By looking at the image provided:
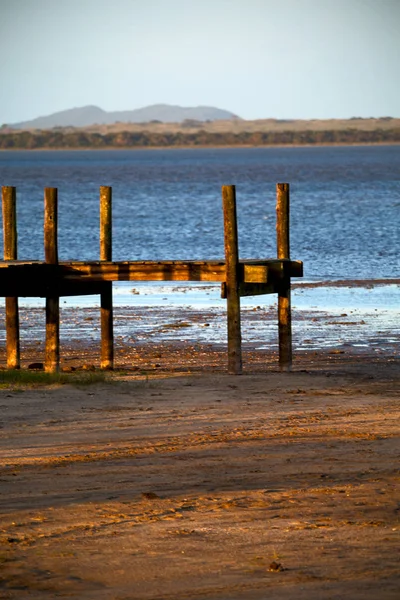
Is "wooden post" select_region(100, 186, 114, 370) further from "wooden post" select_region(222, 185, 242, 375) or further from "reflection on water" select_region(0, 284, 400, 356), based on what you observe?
"reflection on water" select_region(0, 284, 400, 356)

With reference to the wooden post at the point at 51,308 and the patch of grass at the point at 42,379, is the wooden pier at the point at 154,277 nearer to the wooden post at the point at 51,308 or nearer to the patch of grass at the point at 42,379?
the wooden post at the point at 51,308

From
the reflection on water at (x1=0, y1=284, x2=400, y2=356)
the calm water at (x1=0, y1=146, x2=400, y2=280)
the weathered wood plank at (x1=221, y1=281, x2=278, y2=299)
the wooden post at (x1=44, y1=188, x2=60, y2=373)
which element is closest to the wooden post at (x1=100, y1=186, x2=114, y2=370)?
the wooden post at (x1=44, y1=188, x2=60, y2=373)

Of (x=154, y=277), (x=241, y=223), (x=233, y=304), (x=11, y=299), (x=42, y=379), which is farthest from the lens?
(x=241, y=223)

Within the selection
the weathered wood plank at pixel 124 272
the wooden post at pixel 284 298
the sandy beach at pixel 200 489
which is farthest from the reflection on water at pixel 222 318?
the sandy beach at pixel 200 489

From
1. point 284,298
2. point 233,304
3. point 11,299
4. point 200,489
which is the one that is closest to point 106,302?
point 11,299

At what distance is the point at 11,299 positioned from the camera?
54.2 feet

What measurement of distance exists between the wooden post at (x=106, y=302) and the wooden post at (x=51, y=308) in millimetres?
750

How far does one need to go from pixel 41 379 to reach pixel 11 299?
2.61m

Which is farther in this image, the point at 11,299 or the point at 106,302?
the point at 106,302

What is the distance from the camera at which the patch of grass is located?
14.0 metres

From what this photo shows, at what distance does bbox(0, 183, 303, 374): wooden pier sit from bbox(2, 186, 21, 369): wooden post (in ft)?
0.04

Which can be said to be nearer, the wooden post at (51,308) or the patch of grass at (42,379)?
the patch of grass at (42,379)

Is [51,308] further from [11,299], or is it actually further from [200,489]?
[200,489]

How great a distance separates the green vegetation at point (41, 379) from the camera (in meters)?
14.0
